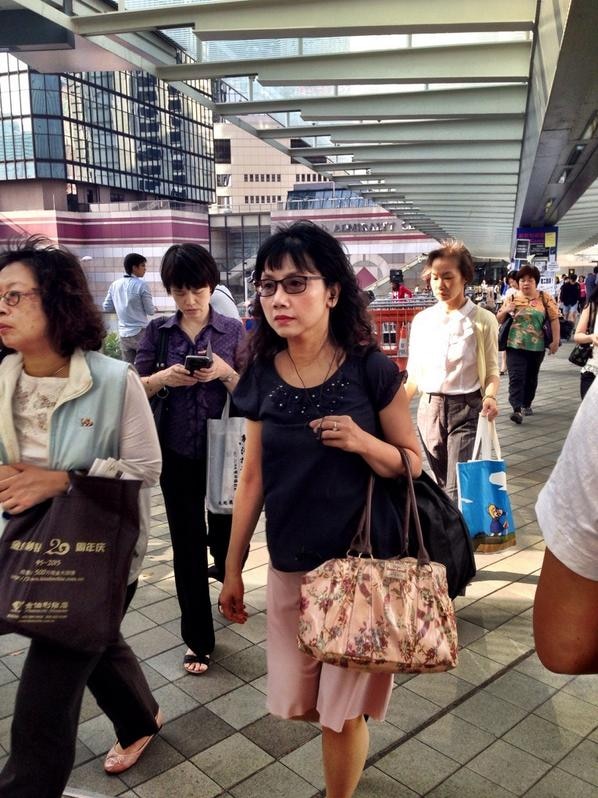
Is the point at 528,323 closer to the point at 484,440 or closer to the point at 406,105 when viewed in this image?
the point at 406,105

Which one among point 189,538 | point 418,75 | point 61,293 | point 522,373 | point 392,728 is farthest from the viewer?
point 522,373

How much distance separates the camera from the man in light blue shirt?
9.44 metres

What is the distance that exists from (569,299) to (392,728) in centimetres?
1963

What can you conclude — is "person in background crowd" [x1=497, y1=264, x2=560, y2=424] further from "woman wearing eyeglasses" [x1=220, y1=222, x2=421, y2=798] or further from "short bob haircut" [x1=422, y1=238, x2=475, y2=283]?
"woman wearing eyeglasses" [x1=220, y1=222, x2=421, y2=798]

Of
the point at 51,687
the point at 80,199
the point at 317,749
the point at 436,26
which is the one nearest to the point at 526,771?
the point at 317,749

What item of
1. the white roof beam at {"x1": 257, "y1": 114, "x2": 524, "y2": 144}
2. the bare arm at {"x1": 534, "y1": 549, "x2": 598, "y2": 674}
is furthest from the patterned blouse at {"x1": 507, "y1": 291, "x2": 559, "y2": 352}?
the bare arm at {"x1": 534, "y1": 549, "x2": 598, "y2": 674}

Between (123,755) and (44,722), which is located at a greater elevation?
(44,722)

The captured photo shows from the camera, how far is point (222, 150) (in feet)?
357

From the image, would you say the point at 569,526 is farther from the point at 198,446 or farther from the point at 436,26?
the point at 436,26

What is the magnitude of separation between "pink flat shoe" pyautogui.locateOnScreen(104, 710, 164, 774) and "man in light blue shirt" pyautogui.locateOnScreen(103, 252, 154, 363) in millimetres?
7291

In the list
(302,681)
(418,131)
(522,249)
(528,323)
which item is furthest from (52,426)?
(522,249)

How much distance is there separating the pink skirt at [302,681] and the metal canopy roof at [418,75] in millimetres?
3336

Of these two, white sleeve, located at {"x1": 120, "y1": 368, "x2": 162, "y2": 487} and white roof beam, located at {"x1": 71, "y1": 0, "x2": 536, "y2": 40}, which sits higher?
white roof beam, located at {"x1": 71, "y1": 0, "x2": 536, "y2": 40}

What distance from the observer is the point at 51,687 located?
1980 mm
